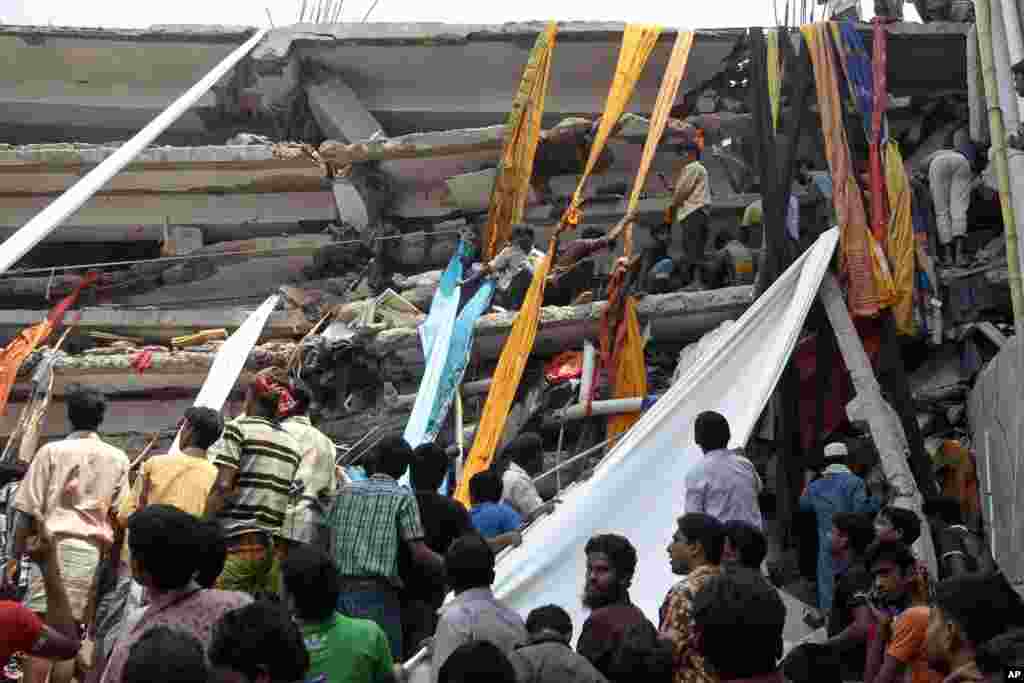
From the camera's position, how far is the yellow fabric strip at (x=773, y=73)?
447 inches

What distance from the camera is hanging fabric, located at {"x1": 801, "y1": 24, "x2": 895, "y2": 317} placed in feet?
33.1

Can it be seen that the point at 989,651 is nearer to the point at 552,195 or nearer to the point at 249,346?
the point at 249,346

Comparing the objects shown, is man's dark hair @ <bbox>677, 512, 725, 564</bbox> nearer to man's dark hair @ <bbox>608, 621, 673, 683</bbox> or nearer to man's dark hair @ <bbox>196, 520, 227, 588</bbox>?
man's dark hair @ <bbox>608, 621, 673, 683</bbox>

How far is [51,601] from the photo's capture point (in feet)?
16.8

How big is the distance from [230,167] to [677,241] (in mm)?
3741

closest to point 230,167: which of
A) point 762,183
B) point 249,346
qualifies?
point 249,346

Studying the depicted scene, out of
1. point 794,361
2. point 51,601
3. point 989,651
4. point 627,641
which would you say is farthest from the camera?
point 794,361

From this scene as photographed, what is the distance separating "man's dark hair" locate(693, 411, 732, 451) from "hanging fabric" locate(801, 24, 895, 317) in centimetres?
337

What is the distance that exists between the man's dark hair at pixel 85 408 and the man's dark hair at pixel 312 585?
2.05 metres

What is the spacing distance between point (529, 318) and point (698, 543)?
16.9 feet

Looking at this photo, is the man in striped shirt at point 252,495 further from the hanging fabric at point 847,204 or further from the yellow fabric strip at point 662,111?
the yellow fabric strip at point 662,111

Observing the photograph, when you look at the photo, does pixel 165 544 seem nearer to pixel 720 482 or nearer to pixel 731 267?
pixel 720 482

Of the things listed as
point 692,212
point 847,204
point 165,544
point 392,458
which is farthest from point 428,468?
point 692,212

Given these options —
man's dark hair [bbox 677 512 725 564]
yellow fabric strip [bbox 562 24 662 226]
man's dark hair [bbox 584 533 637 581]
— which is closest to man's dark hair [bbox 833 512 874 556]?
man's dark hair [bbox 677 512 725 564]
